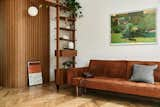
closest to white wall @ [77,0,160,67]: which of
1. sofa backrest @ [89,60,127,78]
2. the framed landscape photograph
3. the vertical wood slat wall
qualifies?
the framed landscape photograph

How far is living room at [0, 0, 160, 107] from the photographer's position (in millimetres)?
3541

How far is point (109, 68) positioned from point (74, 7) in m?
1.83

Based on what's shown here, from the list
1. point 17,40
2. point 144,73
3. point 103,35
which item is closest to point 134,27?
point 103,35

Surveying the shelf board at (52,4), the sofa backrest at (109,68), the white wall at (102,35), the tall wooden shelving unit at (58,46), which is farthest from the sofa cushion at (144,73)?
the shelf board at (52,4)

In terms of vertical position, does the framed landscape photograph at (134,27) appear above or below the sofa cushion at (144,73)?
above

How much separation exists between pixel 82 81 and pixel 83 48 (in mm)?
1427

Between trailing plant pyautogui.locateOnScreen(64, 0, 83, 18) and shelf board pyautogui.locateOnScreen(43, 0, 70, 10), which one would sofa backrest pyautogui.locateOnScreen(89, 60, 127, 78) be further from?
shelf board pyautogui.locateOnScreen(43, 0, 70, 10)

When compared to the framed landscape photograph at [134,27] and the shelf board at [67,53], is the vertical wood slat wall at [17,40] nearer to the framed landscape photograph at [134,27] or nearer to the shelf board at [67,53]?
the shelf board at [67,53]

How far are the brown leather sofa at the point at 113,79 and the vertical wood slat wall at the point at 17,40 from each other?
1423mm

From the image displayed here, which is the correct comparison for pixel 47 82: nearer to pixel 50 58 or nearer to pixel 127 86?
pixel 50 58

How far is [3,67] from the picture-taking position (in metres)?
4.88

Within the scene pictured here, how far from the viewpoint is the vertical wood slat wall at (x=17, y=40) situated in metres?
4.64

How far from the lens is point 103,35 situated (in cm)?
468

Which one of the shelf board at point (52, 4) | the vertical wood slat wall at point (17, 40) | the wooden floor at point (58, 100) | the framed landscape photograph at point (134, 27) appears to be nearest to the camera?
the wooden floor at point (58, 100)
